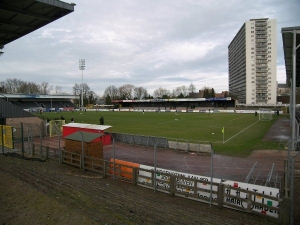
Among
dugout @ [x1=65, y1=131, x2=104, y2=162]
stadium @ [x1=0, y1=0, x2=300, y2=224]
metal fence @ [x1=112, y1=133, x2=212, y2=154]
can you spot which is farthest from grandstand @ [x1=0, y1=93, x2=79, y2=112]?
dugout @ [x1=65, y1=131, x2=104, y2=162]

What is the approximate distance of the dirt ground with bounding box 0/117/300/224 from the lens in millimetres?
7105

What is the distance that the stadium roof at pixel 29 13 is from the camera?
13664 millimetres

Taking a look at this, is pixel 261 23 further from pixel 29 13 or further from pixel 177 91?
pixel 29 13

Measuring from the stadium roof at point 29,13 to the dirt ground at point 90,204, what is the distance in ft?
30.1

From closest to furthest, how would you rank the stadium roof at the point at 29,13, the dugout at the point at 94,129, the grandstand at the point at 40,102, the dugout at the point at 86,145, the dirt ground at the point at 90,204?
the dirt ground at the point at 90,204
the stadium roof at the point at 29,13
the dugout at the point at 86,145
the dugout at the point at 94,129
the grandstand at the point at 40,102

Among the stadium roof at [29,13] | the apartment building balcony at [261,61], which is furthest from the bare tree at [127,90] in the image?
the stadium roof at [29,13]

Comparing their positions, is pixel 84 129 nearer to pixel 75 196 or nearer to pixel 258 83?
pixel 75 196

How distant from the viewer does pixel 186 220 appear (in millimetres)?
7199

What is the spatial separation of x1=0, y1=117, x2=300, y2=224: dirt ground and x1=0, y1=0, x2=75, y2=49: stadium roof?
9177 mm

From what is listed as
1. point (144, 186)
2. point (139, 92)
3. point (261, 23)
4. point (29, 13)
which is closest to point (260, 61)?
point (261, 23)

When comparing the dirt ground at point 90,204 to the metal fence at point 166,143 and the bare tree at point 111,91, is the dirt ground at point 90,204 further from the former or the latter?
the bare tree at point 111,91

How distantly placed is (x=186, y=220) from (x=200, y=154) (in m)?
12.4

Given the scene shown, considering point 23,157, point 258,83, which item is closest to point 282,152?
point 23,157

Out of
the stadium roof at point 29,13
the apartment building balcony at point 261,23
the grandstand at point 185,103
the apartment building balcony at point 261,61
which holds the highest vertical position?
the apartment building balcony at point 261,23
